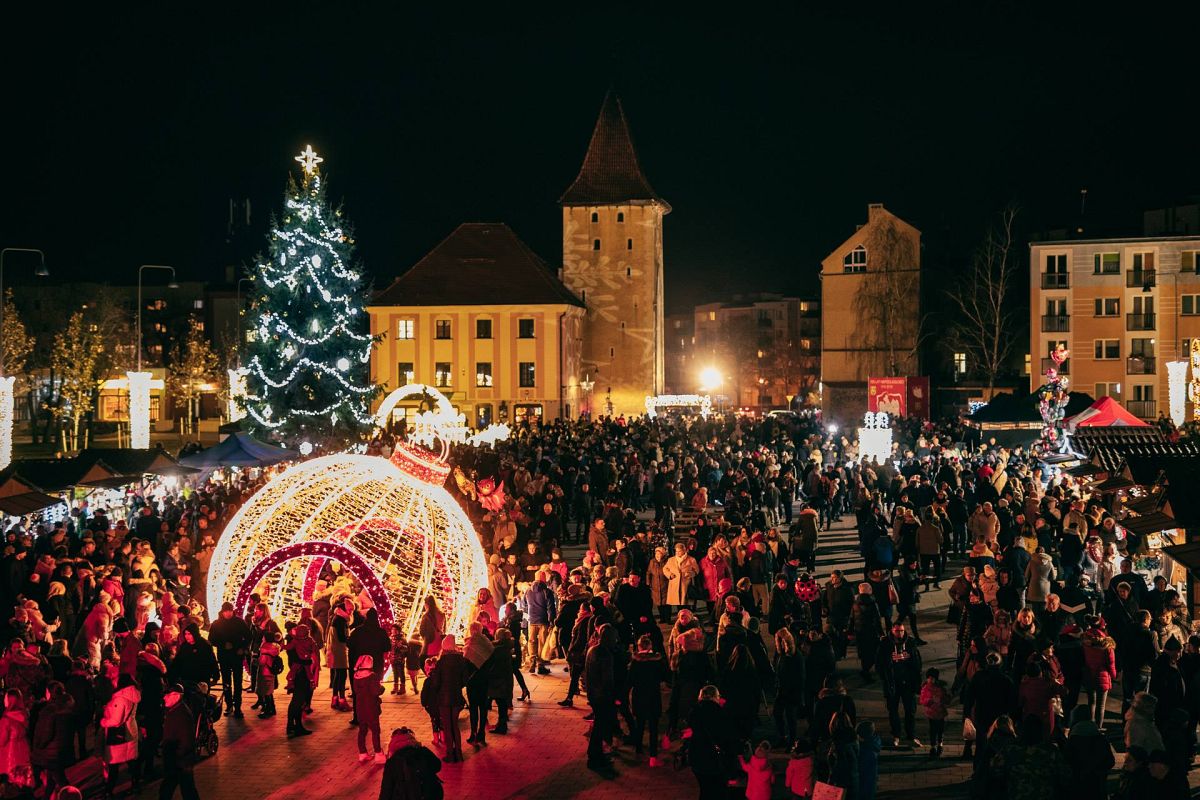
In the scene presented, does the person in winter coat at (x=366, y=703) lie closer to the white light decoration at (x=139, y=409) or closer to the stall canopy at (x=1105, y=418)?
the stall canopy at (x=1105, y=418)

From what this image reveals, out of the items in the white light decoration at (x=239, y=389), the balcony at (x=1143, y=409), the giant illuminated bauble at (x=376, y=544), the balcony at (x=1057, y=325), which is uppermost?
the balcony at (x=1057, y=325)

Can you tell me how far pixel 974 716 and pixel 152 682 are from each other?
7.36 meters

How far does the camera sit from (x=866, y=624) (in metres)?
13.4

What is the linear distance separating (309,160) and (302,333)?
493cm

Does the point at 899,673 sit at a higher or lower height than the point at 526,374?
lower

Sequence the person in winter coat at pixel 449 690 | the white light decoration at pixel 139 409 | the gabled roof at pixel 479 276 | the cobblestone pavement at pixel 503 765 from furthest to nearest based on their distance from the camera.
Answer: the gabled roof at pixel 479 276, the white light decoration at pixel 139 409, the person in winter coat at pixel 449 690, the cobblestone pavement at pixel 503 765

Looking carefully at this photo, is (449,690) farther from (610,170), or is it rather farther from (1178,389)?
(610,170)

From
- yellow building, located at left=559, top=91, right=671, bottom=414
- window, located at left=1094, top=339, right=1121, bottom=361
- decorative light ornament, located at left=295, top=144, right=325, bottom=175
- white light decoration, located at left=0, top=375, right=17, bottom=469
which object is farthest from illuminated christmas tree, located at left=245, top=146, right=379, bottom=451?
window, located at left=1094, top=339, right=1121, bottom=361

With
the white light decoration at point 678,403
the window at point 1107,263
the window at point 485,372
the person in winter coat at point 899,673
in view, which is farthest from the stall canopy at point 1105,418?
the window at point 485,372

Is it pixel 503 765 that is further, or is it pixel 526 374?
pixel 526 374

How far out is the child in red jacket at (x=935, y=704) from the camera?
11.3 m

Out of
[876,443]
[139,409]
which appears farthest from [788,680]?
[139,409]

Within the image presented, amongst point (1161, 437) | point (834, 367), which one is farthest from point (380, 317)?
A: point (1161, 437)

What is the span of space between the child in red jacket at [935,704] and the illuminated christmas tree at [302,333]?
26407mm
